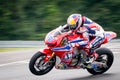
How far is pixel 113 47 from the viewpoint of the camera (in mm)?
15922

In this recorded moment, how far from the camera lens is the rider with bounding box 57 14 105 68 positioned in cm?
997

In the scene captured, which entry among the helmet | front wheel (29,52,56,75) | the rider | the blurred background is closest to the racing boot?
the rider

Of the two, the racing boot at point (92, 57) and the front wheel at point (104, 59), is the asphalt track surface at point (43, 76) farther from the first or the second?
the racing boot at point (92, 57)

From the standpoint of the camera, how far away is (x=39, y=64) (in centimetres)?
977

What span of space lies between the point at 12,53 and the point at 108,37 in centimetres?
564

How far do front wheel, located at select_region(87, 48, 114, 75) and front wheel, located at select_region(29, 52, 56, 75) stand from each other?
1.28 metres

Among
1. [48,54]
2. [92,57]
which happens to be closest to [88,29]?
[92,57]

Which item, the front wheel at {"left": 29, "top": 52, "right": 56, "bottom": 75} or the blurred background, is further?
the blurred background

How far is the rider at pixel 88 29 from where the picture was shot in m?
9.97

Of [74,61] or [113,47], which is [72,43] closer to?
[74,61]

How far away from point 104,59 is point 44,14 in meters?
12.2

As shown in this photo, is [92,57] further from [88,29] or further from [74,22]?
[74,22]

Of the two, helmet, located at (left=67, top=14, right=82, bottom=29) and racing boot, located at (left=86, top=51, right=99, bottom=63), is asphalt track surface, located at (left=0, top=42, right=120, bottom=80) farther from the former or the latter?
helmet, located at (left=67, top=14, right=82, bottom=29)

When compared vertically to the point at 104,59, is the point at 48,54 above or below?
above
